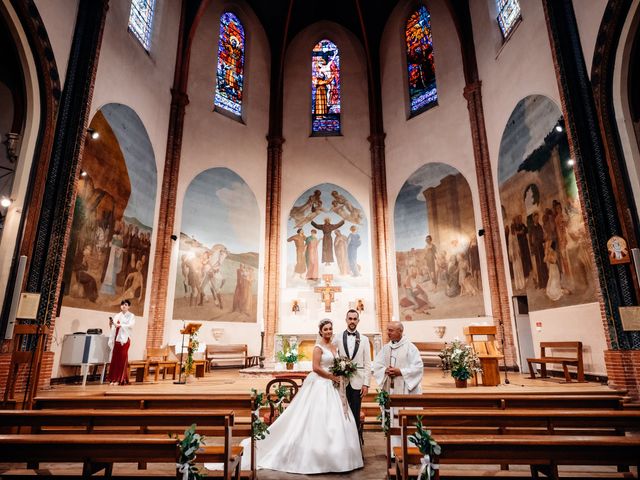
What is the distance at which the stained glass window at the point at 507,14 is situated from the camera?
10.7 metres

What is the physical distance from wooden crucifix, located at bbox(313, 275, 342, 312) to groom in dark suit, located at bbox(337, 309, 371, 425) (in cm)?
891

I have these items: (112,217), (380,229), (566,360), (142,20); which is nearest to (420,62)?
(380,229)

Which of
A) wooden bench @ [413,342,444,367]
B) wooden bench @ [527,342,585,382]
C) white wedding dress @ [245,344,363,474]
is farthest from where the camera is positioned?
wooden bench @ [413,342,444,367]

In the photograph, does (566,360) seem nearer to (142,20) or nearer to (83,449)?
(83,449)

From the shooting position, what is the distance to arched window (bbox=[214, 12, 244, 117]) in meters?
14.8

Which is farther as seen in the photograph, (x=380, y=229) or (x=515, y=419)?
(x=380, y=229)

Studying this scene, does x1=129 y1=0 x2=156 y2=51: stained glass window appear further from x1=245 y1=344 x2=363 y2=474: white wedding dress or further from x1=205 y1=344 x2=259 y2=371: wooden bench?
x1=245 y1=344 x2=363 y2=474: white wedding dress

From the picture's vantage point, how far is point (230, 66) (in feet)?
50.1

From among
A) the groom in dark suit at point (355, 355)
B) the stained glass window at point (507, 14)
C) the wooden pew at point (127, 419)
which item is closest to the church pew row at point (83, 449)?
the wooden pew at point (127, 419)

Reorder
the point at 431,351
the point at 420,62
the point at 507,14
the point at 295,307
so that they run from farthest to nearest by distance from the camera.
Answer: the point at 420,62, the point at 295,307, the point at 431,351, the point at 507,14

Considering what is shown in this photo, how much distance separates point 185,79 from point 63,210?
24.5 ft

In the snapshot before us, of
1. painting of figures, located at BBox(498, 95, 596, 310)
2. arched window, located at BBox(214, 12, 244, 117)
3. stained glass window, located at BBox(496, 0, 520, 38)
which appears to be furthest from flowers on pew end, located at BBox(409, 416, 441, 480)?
arched window, located at BBox(214, 12, 244, 117)

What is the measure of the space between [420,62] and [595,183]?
9531 millimetres

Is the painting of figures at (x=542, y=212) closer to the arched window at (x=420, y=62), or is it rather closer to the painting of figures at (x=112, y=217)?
the arched window at (x=420, y=62)
